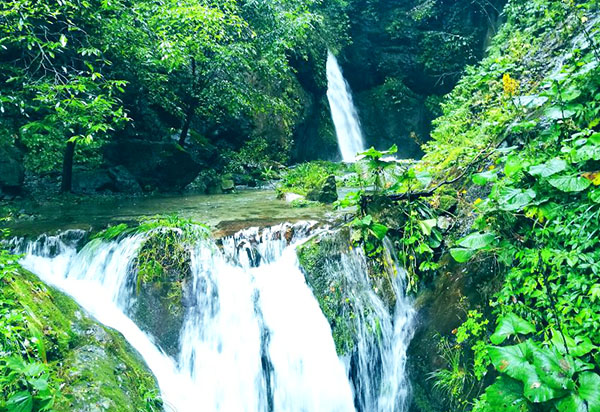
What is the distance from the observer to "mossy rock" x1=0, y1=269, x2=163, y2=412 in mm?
2795

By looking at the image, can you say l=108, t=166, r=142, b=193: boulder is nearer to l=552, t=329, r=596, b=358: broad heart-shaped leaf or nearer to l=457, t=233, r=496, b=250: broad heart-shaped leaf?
l=457, t=233, r=496, b=250: broad heart-shaped leaf

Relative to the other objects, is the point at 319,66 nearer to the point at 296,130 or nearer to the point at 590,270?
the point at 296,130

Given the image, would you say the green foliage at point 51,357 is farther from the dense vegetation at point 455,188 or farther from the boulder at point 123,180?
the boulder at point 123,180

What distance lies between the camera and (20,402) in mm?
2205

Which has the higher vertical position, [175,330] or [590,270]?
[590,270]

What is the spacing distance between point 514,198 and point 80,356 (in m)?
3.96

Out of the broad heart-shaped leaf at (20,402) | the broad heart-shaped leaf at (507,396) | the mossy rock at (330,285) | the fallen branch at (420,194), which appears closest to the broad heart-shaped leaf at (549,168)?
the fallen branch at (420,194)

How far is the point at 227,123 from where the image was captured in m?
12.9

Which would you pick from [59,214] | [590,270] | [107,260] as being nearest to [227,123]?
[59,214]

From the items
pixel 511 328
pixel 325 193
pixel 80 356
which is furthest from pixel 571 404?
pixel 325 193

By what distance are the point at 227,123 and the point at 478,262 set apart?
10.5 metres

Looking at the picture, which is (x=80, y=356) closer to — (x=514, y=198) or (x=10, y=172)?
(x=514, y=198)

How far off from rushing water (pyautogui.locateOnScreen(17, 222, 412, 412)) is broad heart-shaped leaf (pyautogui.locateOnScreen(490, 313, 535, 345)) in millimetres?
1619

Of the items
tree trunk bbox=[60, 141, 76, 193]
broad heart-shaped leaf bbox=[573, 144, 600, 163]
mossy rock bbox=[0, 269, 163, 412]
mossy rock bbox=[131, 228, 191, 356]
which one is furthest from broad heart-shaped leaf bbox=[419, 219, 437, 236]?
tree trunk bbox=[60, 141, 76, 193]
